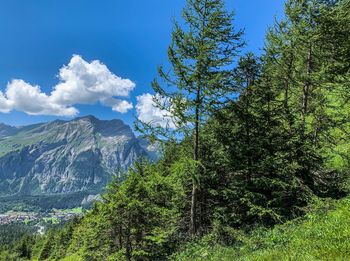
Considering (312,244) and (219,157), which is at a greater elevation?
(219,157)

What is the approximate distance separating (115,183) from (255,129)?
10.2 meters

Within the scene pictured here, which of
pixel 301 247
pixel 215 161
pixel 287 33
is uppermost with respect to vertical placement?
pixel 287 33

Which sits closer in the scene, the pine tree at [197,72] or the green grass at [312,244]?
the green grass at [312,244]

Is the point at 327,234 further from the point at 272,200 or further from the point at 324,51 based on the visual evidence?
the point at 324,51

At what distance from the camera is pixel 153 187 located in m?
19.0

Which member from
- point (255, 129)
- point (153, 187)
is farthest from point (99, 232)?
point (255, 129)

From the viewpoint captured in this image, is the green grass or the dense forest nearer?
the green grass

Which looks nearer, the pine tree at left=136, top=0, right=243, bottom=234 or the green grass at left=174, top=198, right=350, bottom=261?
the green grass at left=174, top=198, right=350, bottom=261

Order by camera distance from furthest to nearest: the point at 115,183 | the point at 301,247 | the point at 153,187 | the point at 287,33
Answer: the point at 287,33 → the point at 115,183 → the point at 153,187 → the point at 301,247

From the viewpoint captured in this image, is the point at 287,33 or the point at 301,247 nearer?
the point at 301,247

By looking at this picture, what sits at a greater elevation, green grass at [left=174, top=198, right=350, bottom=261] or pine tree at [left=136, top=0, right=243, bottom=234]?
pine tree at [left=136, top=0, right=243, bottom=234]

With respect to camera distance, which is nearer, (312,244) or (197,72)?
(312,244)

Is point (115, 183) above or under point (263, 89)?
under

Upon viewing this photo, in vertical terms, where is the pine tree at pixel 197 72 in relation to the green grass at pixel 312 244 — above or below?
above
